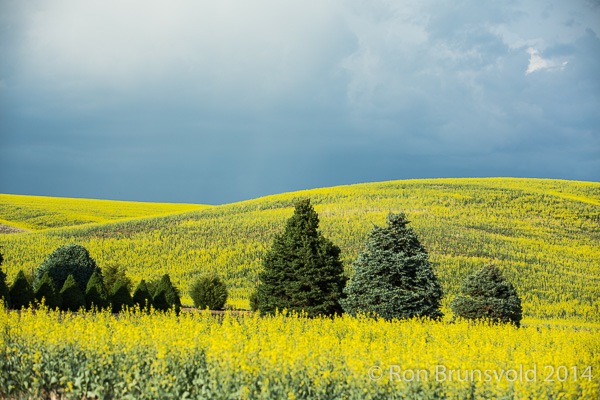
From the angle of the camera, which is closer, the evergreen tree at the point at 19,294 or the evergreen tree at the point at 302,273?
the evergreen tree at the point at 302,273

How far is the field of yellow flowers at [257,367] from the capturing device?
879 cm

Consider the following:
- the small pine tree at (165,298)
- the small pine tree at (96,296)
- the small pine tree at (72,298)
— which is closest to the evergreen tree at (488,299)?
the small pine tree at (165,298)

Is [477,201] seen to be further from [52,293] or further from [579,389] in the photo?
[579,389]

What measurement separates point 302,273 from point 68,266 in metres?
13.9

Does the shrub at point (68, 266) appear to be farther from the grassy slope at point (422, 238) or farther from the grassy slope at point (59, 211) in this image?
the grassy slope at point (59, 211)

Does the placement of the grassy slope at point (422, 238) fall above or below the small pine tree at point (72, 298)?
above

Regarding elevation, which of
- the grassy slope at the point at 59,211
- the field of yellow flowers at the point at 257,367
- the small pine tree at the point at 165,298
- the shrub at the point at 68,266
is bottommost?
the field of yellow flowers at the point at 257,367

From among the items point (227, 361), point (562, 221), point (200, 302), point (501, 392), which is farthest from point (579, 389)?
point (562, 221)

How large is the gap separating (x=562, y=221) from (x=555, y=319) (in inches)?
1235

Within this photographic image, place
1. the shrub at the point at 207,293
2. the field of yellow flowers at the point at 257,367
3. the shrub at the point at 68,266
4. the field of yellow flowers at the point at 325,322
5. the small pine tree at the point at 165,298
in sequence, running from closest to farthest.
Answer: the field of yellow flowers at the point at 257,367, the field of yellow flowers at the point at 325,322, the small pine tree at the point at 165,298, the shrub at the point at 68,266, the shrub at the point at 207,293

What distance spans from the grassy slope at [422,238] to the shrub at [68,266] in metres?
10.5

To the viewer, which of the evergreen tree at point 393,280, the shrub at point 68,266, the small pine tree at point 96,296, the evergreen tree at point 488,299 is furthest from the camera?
the shrub at point 68,266

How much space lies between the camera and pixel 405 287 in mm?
21719

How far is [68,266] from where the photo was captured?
30656 mm
